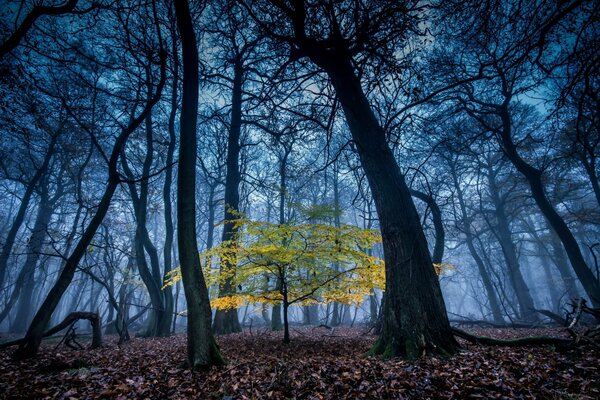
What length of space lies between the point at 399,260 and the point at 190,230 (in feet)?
12.6

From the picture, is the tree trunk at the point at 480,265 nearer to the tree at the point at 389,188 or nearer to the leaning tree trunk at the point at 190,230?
the tree at the point at 389,188

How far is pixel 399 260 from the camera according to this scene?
4.88 metres

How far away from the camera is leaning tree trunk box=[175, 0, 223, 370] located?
178 inches

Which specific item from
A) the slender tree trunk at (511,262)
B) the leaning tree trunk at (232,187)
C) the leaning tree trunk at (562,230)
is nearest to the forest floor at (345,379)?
the leaning tree trunk at (232,187)

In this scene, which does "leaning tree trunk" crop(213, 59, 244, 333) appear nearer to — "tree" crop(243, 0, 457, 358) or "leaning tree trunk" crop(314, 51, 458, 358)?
"tree" crop(243, 0, 457, 358)

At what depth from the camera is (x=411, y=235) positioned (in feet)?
16.4

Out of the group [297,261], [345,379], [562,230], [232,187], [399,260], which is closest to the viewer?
[345,379]

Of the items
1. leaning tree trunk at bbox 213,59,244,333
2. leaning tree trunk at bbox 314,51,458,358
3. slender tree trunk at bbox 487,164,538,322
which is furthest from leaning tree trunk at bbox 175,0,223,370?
slender tree trunk at bbox 487,164,538,322

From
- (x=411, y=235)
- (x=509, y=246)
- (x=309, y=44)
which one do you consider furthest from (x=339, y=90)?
(x=509, y=246)

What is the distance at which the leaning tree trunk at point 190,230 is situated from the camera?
4.52m

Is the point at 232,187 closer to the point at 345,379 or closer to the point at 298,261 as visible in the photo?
the point at 298,261

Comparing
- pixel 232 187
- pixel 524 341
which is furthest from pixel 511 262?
pixel 232 187

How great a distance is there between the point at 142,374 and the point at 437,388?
4.25m

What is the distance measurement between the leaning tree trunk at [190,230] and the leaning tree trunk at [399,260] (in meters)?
2.63
